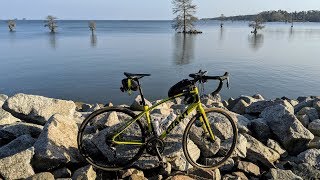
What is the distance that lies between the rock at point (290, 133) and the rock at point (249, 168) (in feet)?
4.65

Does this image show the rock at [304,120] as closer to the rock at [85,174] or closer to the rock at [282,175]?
the rock at [282,175]

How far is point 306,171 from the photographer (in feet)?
22.9

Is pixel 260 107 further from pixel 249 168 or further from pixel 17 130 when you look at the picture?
pixel 17 130

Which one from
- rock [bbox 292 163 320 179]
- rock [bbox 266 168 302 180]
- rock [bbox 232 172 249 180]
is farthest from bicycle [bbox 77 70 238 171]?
rock [bbox 292 163 320 179]

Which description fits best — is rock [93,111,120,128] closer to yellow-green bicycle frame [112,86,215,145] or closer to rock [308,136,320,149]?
yellow-green bicycle frame [112,86,215,145]

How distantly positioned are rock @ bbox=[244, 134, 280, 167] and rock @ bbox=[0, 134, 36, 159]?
15.2 feet

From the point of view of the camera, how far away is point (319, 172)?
22.6ft

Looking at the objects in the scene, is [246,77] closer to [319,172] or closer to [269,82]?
[269,82]

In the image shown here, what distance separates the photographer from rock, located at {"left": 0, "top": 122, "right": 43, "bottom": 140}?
24.3ft

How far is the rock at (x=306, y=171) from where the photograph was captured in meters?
6.84

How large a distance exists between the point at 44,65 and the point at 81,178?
2940 cm

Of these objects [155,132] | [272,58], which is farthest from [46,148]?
[272,58]

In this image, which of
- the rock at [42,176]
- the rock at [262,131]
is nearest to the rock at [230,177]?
the rock at [262,131]

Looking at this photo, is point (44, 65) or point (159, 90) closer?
point (159, 90)
